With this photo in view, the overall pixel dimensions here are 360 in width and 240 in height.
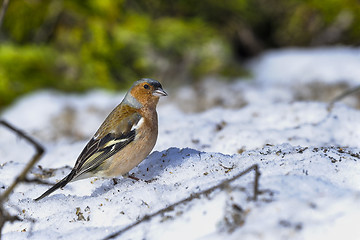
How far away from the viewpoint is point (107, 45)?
9.26m

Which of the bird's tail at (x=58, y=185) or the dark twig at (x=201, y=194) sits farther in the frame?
the bird's tail at (x=58, y=185)

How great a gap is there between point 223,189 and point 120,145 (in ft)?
4.69

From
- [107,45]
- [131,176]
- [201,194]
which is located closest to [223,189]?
[201,194]

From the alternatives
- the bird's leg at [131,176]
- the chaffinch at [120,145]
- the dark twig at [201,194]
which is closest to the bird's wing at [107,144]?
the chaffinch at [120,145]

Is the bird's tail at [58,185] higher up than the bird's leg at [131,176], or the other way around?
the bird's leg at [131,176]

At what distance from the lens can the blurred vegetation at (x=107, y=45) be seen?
9.24 m

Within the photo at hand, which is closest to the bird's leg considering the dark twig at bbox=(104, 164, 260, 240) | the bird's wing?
the bird's wing

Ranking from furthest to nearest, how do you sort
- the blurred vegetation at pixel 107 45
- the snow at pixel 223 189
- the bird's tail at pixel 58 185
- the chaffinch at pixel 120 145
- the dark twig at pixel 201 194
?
the blurred vegetation at pixel 107 45 → the chaffinch at pixel 120 145 → the bird's tail at pixel 58 185 → the dark twig at pixel 201 194 → the snow at pixel 223 189

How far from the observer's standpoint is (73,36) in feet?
30.8

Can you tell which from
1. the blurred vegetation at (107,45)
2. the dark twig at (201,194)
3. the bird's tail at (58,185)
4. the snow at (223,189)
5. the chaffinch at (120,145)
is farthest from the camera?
the blurred vegetation at (107,45)

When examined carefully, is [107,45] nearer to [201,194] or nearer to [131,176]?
[131,176]

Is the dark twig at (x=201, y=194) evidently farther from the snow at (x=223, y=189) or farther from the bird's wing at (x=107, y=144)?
the bird's wing at (x=107, y=144)

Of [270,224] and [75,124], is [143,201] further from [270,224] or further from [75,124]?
[75,124]

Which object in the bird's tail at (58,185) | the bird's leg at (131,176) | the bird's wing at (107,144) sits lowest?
the bird's tail at (58,185)
